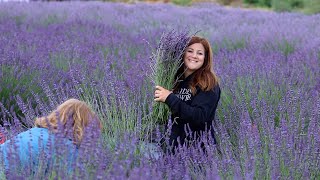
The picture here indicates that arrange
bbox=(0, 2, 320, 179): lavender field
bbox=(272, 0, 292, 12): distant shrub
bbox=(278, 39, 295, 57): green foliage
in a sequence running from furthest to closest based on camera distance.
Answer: bbox=(272, 0, 292, 12): distant shrub < bbox=(278, 39, 295, 57): green foliage < bbox=(0, 2, 320, 179): lavender field

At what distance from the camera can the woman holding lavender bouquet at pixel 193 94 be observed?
10.7 feet

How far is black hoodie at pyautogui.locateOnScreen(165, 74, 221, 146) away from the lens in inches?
128

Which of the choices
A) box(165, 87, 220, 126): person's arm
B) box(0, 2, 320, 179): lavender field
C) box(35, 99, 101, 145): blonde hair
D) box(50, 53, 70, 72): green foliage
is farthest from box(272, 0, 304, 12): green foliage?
box(35, 99, 101, 145): blonde hair

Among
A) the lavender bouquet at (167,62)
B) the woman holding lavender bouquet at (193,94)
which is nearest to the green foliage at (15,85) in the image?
the lavender bouquet at (167,62)

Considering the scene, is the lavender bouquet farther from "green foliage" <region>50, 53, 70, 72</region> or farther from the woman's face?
"green foliage" <region>50, 53, 70, 72</region>

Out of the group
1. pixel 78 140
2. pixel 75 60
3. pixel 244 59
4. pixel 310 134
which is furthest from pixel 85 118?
pixel 244 59

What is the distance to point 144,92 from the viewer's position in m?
4.15

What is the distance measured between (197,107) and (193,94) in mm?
140

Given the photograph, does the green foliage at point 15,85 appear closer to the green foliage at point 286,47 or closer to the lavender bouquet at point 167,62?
the lavender bouquet at point 167,62

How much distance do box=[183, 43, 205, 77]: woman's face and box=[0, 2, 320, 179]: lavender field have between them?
1.25 ft

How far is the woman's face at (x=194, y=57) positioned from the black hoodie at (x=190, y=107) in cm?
6

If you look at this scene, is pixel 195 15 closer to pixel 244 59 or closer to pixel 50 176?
pixel 244 59

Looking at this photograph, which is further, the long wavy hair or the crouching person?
the long wavy hair

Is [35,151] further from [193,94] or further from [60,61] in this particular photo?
[60,61]
